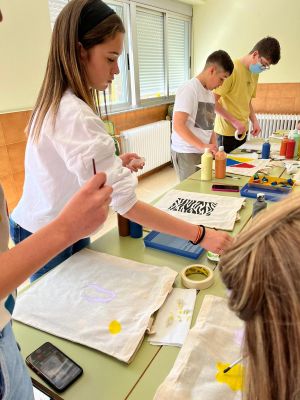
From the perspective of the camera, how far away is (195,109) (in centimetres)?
206

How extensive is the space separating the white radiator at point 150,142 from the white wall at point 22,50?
1.30 m

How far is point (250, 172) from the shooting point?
74.7 inches

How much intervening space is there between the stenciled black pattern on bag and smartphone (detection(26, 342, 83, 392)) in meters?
0.86

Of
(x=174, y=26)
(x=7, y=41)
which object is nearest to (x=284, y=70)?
(x=174, y=26)

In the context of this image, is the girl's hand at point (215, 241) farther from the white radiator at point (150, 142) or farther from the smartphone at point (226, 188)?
the white radiator at point (150, 142)

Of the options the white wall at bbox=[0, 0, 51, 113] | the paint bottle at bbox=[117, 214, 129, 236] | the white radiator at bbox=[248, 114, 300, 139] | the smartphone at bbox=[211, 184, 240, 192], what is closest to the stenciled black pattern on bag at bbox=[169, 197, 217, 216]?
the smartphone at bbox=[211, 184, 240, 192]

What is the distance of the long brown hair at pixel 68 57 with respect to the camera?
898 millimetres

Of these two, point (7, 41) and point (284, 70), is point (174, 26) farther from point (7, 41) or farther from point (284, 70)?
point (7, 41)

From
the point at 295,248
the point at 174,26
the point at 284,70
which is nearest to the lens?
the point at 295,248

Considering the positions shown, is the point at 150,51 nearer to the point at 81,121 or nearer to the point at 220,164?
the point at 220,164

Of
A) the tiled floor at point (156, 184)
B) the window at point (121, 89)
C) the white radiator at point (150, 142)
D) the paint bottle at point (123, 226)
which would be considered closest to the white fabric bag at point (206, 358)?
the paint bottle at point (123, 226)

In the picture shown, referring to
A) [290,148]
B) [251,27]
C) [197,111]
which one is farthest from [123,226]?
[251,27]

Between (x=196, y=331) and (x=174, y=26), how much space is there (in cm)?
460

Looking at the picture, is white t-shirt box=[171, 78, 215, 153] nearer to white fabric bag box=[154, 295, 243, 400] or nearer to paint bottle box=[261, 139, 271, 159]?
paint bottle box=[261, 139, 271, 159]
